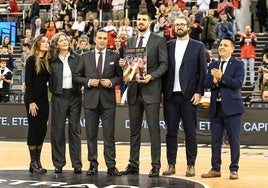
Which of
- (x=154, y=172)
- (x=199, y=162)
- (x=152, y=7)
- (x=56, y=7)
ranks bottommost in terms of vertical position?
(x=199, y=162)

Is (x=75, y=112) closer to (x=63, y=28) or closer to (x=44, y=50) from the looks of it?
(x=44, y=50)

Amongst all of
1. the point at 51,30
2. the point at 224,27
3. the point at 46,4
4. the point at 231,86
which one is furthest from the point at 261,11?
the point at 231,86

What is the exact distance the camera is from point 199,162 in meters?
14.6

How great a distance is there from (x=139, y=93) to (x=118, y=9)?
55.5 feet

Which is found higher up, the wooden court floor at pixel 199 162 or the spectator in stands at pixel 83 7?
the spectator in stands at pixel 83 7

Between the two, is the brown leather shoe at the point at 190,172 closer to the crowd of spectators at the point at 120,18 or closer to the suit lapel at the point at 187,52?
the suit lapel at the point at 187,52

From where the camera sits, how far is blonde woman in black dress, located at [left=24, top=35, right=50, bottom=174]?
12.5 metres

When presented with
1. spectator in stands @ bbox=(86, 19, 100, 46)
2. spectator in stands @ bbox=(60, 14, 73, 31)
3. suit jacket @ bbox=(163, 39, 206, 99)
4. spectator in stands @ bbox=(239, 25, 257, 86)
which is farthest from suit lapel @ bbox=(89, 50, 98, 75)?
spectator in stands @ bbox=(60, 14, 73, 31)

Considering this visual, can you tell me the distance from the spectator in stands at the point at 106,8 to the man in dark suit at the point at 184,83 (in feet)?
53.5

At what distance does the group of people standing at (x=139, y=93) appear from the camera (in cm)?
1221

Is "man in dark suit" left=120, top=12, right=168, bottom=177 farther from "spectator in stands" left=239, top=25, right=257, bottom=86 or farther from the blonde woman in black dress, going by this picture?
"spectator in stands" left=239, top=25, right=257, bottom=86

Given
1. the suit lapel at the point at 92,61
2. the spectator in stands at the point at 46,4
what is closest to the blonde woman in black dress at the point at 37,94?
the suit lapel at the point at 92,61

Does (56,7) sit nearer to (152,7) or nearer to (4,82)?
(152,7)

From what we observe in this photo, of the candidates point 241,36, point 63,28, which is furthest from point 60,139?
point 63,28
